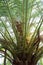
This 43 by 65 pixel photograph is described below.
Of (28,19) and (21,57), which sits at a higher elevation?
(28,19)

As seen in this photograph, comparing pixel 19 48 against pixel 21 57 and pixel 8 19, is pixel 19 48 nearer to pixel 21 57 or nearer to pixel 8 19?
pixel 21 57

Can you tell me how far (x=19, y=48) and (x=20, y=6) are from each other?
2.12 ft

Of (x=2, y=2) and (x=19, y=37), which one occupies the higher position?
(x=2, y=2)

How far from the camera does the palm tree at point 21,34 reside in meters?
3.00

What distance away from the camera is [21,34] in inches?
122

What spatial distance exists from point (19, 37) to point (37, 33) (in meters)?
0.29

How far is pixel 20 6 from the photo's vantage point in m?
3.00

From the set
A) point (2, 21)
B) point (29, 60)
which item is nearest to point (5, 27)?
point (2, 21)

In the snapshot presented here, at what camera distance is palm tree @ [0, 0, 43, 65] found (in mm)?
3000

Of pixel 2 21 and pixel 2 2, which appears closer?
pixel 2 2

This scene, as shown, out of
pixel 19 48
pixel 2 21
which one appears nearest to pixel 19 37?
pixel 19 48

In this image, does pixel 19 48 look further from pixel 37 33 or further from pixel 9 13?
pixel 9 13

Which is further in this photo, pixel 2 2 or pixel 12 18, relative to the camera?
pixel 12 18

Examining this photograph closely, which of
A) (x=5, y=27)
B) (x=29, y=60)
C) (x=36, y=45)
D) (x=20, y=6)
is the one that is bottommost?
(x=29, y=60)
